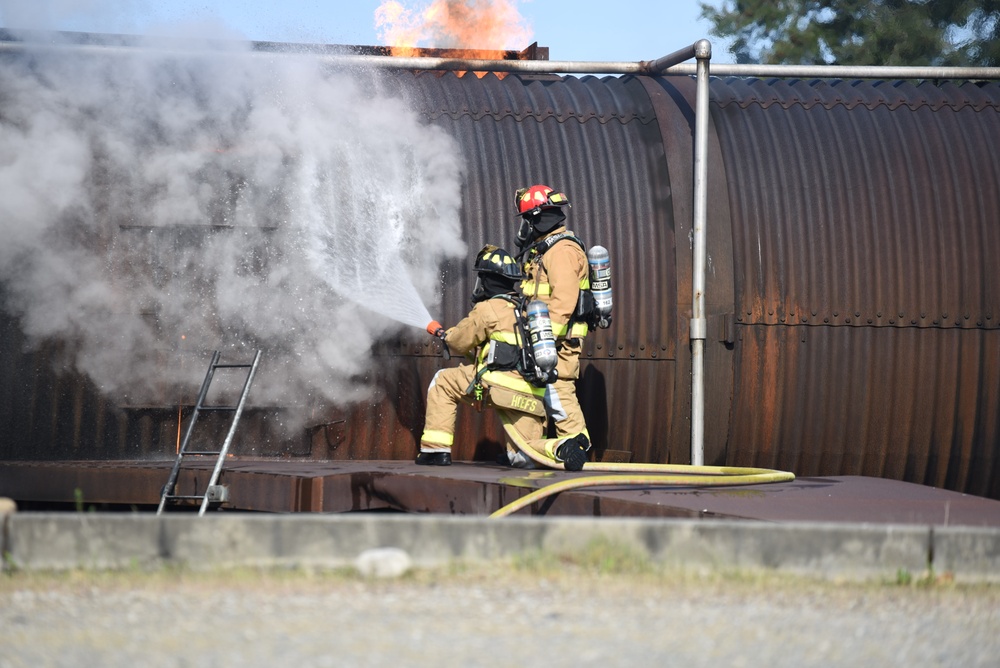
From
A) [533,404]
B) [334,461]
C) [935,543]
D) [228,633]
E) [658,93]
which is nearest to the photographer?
[228,633]

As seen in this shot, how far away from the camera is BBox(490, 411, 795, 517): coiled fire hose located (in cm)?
A: 672

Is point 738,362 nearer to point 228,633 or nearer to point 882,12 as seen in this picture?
point 228,633

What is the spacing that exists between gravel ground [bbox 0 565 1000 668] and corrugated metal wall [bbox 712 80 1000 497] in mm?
4273

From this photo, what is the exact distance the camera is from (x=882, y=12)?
71.7 ft

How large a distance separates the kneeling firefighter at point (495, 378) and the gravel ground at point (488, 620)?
306 cm

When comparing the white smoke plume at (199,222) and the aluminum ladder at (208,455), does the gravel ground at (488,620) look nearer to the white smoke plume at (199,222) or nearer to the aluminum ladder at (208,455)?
the aluminum ladder at (208,455)

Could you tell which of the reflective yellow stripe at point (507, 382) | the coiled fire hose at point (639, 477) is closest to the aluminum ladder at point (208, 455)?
the reflective yellow stripe at point (507, 382)

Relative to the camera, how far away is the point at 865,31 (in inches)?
872

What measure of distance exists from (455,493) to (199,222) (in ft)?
9.92

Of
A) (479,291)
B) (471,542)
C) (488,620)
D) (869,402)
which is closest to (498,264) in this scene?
(479,291)

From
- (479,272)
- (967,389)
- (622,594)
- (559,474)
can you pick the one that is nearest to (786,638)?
(622,594)

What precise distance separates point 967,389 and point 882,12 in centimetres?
1414

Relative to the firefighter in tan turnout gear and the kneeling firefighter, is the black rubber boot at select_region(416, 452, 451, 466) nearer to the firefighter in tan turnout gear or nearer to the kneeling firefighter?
the kneeling firefighter

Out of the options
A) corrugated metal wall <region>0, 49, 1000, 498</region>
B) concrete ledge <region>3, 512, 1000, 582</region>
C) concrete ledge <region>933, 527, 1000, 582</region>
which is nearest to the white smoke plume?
corrugated metal wall <region>0, 49, 1000, 498</region>
